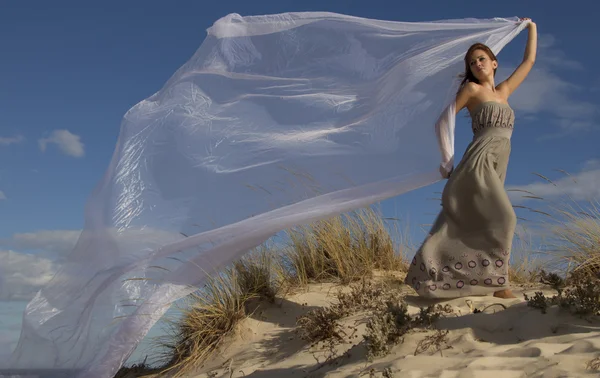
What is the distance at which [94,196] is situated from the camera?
6.04 m

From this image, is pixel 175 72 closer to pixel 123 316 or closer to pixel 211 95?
pixel 211 95

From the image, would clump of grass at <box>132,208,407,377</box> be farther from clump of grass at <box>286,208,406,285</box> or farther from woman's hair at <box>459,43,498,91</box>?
woman's hair at <box>459,43,498,91</box>

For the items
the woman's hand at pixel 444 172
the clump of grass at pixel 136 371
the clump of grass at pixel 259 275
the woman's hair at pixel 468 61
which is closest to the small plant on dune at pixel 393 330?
the woman's hand at pixel 444 172

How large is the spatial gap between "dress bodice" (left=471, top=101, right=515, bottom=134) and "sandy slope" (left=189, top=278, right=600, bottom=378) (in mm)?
1535

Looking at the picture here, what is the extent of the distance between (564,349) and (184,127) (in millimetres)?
3705

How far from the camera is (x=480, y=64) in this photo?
559cm

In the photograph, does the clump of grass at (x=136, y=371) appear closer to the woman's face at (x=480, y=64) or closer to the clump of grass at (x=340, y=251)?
the clump of grass at (x=340, y=251)

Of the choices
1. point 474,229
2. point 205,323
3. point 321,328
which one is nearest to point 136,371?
point 205,323

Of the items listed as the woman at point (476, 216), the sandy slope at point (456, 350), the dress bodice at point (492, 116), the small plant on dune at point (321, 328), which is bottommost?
the sandy slope at point (456, 350)

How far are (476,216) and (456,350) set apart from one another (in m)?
1.56

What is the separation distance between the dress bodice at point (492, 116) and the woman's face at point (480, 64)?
0.26 meters

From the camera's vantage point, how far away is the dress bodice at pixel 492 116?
5.56 m

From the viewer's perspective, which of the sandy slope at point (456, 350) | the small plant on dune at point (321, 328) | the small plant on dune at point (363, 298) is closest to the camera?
the sandy slope at point (456, 350)

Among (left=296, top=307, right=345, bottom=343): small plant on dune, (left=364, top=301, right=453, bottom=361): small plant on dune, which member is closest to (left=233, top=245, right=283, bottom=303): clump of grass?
(left=296, top=307, right=345, bottom=343): small plant on dune
